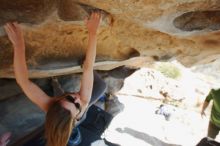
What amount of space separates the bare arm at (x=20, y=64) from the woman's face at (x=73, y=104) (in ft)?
0.55

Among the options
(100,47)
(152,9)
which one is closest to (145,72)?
(100,47)

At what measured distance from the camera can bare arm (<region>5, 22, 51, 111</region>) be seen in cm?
266

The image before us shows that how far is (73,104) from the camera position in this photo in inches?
112

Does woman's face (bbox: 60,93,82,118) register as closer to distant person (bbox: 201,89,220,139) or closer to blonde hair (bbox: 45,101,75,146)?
blonde hair (bbox: 45,101,75,146)

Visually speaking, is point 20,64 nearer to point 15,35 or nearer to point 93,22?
point 15,35

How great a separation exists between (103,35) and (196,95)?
6301mm

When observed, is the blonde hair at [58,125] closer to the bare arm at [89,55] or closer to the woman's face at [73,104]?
the woman's face at [73,104]

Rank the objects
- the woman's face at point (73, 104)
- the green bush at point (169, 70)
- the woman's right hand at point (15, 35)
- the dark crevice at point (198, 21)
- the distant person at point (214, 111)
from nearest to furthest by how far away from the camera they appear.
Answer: the woman's right hand at point (15, 35) < the woman's face at point (73, 104) < the dark crevice at point (198, 21) < the distant person at point (214, 111) < the green bush at point (169, 70)

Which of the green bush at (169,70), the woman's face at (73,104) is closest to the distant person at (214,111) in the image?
the woman's face at (73,104)

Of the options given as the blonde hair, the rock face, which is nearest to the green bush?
the rock face

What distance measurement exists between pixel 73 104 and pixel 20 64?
516 millimetres

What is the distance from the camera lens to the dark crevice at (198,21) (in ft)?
11.1

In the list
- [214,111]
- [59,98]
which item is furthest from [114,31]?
[214,111]

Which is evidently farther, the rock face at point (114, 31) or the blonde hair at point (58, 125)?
the rock face at point (114, 31)
